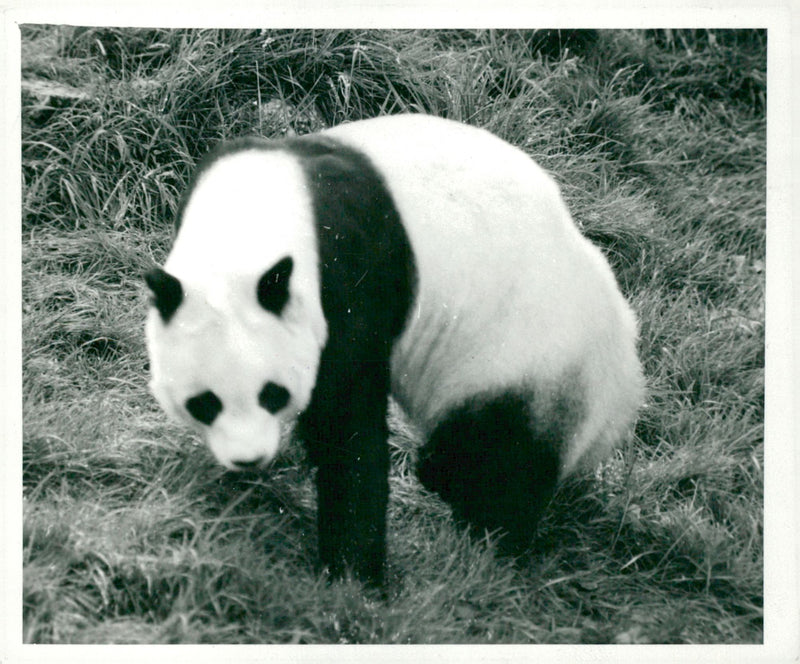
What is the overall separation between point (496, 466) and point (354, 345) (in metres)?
0.75

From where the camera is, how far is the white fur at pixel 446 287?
3125 millimetres

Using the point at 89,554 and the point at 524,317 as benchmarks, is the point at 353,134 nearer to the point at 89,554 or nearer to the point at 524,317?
the point at 524,317

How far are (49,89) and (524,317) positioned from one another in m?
2.08

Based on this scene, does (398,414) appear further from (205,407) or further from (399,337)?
(205,407)

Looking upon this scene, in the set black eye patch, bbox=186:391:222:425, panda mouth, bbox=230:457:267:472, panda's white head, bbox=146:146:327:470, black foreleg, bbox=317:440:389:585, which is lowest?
black foreleg, bbox=317:440:389:585

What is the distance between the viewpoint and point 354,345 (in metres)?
3.36

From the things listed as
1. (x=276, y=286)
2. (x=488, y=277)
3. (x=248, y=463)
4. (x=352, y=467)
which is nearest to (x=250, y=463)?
(x=248, y=463)

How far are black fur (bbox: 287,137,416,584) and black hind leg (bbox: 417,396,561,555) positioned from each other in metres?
0.34

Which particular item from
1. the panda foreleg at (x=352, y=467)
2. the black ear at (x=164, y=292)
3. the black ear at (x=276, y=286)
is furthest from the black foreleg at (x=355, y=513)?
the black ear at (x=164, y=292)

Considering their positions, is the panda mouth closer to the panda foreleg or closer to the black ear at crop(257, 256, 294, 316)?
the panda foreleg

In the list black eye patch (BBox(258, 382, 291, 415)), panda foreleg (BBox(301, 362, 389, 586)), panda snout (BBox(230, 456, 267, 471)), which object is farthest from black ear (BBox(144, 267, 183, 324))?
panda foreleg (BBox(301, 362, 389, 586))

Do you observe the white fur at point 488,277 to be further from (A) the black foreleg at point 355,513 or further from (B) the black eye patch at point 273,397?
(B) the black eye patch at point 273,397

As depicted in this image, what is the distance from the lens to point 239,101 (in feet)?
14.0

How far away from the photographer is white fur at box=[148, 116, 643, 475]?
123 inches
